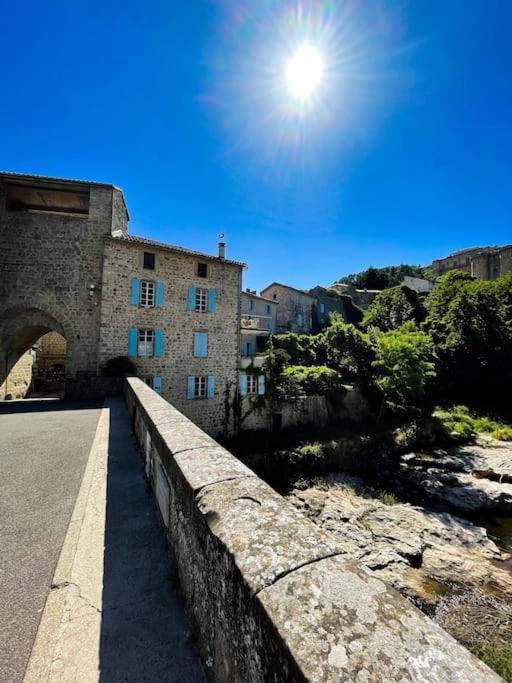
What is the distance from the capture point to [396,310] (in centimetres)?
3070

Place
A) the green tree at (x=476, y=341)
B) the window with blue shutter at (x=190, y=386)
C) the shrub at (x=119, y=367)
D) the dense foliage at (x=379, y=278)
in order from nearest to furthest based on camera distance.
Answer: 1. the shrub at (x=119, y=367)
2. the window with blue shutter at (x=190, y=386)
3. the green tree at (x=476, y=341)
4. the dense foliage at (x=379, y=278)

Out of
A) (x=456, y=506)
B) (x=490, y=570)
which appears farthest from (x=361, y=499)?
(x=490, y=570)

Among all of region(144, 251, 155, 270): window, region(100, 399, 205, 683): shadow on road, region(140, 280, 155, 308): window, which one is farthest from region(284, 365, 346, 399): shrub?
region(100, 399, 205, 683): shadow on road

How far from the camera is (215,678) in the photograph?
122 centimetres

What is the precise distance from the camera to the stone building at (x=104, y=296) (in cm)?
1284

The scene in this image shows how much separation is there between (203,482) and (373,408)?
21884 mm

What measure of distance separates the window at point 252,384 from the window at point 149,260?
27.3ft

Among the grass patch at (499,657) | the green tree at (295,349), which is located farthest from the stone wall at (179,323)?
the grass patch at (499,657)

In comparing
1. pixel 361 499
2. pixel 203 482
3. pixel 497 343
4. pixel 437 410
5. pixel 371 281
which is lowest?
pixel 361 499

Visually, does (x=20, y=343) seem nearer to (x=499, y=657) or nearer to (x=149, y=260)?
(x=149, y=260)

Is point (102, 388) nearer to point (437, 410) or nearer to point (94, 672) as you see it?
point (94, 672)

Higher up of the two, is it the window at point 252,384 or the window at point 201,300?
the window at point 201,300

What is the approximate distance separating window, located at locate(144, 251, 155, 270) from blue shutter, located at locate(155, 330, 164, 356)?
336 centimetres

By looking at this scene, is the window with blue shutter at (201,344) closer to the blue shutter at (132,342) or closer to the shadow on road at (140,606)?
the blue shutter at (132,342)
